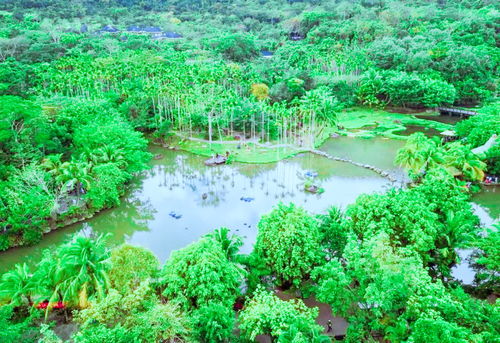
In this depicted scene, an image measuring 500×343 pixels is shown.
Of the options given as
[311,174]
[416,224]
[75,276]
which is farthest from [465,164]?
[75,276]

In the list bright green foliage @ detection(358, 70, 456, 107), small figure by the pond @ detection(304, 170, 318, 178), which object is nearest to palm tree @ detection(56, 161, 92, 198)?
small figure by the pond @ detection(304, 170, 318, 178)

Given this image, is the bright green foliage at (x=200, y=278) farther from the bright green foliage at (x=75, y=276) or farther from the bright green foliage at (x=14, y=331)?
the bright green foliage at (x=14, y=331)

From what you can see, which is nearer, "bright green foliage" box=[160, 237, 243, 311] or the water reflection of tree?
"bright green foliage" box=[160, 237, 243, 311]

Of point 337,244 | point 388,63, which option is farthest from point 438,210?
point 388,63

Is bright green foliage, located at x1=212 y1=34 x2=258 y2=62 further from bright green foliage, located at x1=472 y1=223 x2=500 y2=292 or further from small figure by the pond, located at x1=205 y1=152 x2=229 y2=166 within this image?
bright green foliage, located at x1=472 y1=223 x2=500 y2=292

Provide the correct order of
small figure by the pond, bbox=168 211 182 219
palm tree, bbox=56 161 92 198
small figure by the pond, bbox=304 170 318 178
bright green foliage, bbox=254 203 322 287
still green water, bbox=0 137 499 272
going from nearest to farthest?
bright green foliage, bbox=254 203 322 287, still green water, bbox=0 137 499 272, palm tree, bbox=56 161 92 198, small figure by the pond, bbox=168 211 182 219, small figure by the pond, bbox=304 170 318 178

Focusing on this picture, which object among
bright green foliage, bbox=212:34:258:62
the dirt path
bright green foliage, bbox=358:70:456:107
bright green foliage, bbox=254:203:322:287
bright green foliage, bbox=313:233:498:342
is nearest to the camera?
bright green foliage, bbox=313:233:498:342

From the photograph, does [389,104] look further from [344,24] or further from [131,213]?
[131,213]
